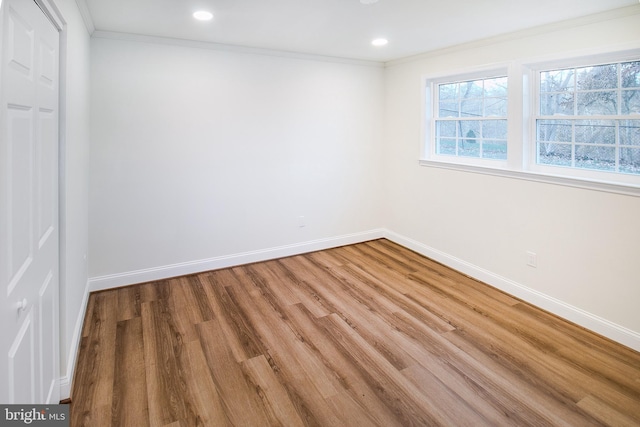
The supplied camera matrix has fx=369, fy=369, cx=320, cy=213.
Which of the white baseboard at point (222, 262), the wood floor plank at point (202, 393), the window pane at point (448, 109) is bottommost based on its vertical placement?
the wood floor plank at point (202, 393)

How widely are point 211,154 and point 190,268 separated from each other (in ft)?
4.09

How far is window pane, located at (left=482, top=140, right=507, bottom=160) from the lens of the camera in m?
3.65

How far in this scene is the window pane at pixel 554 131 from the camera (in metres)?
3.10

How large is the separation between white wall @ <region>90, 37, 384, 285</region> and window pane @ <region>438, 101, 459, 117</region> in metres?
0.91

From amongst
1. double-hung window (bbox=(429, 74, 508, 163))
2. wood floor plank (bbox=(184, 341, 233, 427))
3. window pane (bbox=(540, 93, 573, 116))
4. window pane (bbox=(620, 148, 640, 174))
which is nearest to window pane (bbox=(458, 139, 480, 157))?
double-hung window (bbox=(429, 74, 508, 163))

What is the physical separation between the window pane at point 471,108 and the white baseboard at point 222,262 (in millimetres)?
1925

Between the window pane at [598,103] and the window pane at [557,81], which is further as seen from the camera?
the window pane at [557,81]

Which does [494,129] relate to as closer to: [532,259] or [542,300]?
[532,259]

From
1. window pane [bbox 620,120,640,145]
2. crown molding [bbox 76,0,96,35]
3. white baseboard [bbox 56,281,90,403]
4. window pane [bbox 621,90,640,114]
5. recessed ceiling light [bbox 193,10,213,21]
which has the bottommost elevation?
white baseboard [bbox 56,281,90,403]

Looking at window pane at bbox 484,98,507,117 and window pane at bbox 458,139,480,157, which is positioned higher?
window pane at bbox 484,98,507,117

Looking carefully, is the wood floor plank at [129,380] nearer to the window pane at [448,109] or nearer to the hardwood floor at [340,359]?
the hardwood floor at [340,359]

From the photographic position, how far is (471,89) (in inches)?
156

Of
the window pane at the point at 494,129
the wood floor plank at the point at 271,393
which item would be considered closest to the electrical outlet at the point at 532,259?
the window pane at the point at 494,129

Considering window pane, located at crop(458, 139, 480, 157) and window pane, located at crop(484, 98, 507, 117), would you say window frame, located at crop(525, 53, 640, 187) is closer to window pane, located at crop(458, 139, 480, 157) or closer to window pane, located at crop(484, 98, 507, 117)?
window pane, located at crop(484, 98, 507, 117)
